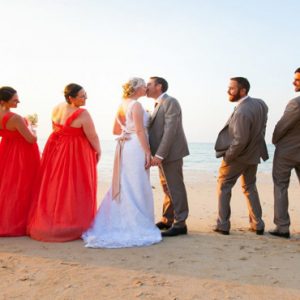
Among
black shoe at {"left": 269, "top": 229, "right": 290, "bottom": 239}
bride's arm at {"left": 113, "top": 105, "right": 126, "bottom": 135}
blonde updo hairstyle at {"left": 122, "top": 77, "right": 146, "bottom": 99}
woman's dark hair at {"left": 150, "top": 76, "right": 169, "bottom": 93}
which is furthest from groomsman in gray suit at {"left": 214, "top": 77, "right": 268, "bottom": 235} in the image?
bride's arm at {"left": 113, "top": 105, "right": 126, "bottom": 135}

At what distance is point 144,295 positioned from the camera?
302 centimetres

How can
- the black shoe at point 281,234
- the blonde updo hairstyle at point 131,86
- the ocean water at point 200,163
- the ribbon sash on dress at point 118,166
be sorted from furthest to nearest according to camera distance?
the ocean water at point 200,163
the black shoe at point 281,234
the blonde updo hairstyle at point 131,86
the ribbon sash on dress at point 118,166

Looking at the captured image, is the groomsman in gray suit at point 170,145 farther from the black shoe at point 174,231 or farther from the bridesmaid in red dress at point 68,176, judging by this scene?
the bridesmaid in red dress at point 68,176

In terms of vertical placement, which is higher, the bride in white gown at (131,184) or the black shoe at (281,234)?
the bride in white gown at (131,184)

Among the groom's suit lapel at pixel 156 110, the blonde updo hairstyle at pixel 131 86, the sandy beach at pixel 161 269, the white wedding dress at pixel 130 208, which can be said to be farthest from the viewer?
the groom's suit lapel at pixel 156 110

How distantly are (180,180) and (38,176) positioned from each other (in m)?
1.79

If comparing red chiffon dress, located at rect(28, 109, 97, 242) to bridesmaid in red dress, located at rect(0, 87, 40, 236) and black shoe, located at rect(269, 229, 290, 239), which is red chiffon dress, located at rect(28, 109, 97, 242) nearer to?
bridesmaid in red dress, located at rect(0, 87, 40, 236)

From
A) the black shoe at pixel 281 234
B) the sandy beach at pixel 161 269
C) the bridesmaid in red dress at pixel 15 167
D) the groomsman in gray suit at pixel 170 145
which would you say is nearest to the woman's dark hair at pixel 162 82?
the groomsman in gray suit at pixel 170 145

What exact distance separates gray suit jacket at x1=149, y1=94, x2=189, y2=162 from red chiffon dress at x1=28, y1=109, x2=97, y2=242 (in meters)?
0.83

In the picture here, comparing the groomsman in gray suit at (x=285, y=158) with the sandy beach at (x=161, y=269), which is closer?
the sandy beach at (x=161, y=269)

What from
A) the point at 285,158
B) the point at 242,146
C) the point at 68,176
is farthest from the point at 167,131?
the point at 285,158

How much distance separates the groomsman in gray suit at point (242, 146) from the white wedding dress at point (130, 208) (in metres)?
1.01

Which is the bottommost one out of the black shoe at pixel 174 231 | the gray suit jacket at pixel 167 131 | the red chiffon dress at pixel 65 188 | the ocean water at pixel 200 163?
the ocean water at pixel 200 163

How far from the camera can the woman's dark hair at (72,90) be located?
15.9 feet
